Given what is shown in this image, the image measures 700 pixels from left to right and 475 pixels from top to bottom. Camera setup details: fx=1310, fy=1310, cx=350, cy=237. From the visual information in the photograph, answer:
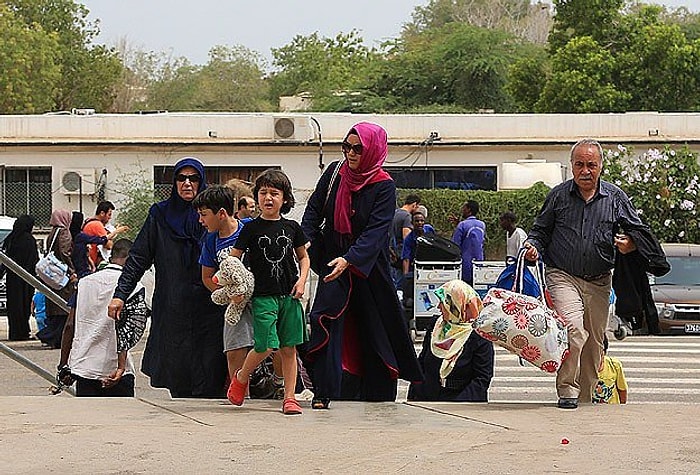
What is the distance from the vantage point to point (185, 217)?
8781 millimetres

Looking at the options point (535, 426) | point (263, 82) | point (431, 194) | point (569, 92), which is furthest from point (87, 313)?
point (263, 82)

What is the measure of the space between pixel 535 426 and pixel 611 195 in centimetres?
164

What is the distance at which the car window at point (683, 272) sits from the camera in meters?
20.1

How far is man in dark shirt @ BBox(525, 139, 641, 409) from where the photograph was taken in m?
8.38

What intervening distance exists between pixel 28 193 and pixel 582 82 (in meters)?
26.2

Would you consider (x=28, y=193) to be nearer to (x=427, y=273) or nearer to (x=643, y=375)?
(x=427, y=273)

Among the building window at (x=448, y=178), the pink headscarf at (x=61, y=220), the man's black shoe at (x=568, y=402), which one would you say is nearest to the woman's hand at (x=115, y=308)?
the man's black shoe at (x=568, y=402)

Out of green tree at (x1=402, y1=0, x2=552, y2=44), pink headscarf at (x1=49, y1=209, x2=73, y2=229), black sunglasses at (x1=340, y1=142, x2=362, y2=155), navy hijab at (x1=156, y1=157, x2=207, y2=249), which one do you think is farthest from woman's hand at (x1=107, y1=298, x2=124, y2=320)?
green tree at (x1=402, y1=0, x2=552, y2=44)

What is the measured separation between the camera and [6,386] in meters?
13.9

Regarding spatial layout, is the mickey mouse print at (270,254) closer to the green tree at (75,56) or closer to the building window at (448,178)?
the building window at (448,178)

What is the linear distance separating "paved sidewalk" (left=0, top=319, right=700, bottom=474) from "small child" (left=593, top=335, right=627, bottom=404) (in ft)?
0.65

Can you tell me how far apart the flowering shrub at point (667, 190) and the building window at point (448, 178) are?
2.97 metres

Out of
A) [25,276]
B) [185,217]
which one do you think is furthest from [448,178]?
[185,217]

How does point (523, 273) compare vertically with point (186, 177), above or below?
below
